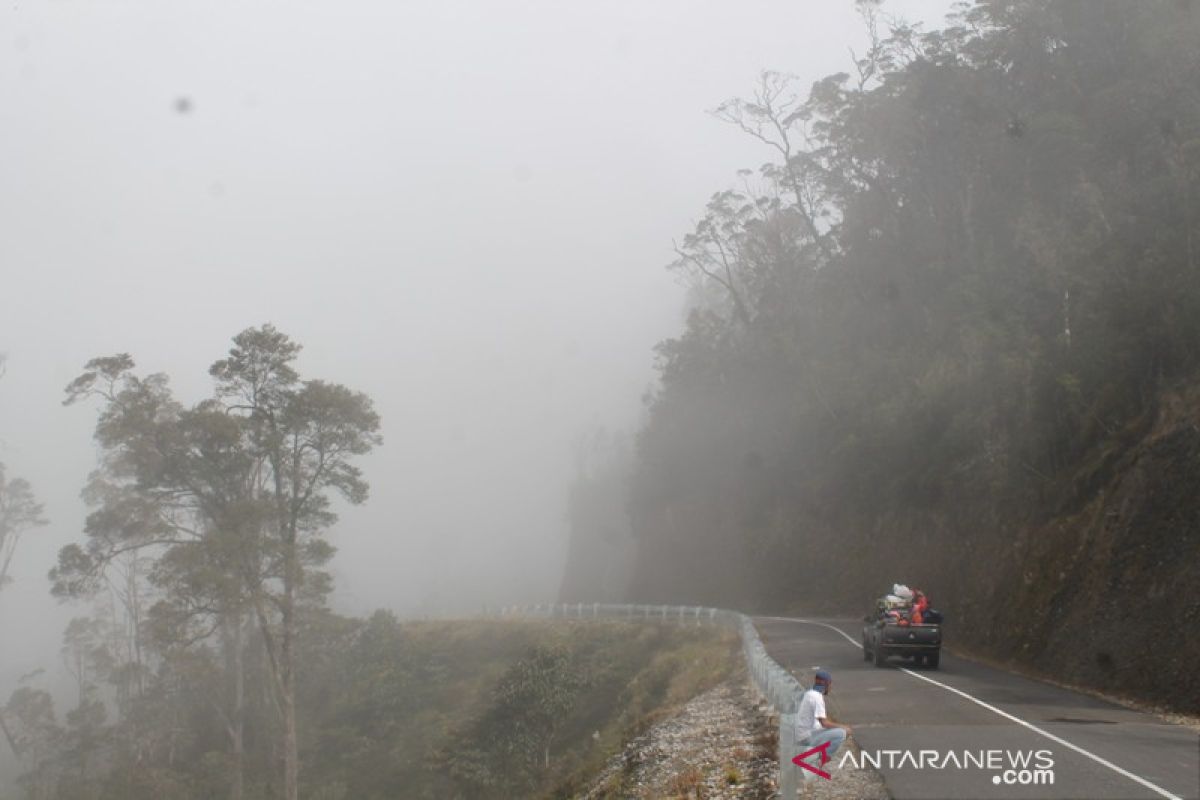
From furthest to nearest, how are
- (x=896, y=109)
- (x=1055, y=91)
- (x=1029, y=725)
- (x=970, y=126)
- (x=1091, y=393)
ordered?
(x=896, y=109) < (x=970, y=126) < (x=1055, y=91) < (x=1091, y=393) < (x=1029, y=725)

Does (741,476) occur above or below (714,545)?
above

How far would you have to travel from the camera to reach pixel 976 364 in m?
35.7

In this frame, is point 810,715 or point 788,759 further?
point 788,759

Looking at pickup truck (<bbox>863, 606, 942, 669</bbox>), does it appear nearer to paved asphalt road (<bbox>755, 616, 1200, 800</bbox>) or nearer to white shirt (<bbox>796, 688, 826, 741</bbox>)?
paved asphalt road (<bbox>755, 616, 1200, 800</bbox>)

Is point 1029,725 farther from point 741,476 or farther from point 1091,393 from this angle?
point 741,476

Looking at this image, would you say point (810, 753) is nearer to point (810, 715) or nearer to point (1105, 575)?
point (810, 715)

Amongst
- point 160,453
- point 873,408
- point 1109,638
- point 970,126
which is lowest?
point 1109,638

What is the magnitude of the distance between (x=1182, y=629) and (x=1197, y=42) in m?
24.3

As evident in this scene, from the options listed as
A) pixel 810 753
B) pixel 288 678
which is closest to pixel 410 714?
pixel 288 678

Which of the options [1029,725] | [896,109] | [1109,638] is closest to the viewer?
[1029,725]

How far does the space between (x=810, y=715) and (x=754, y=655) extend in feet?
39.6

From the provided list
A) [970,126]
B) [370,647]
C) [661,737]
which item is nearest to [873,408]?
[970,126]

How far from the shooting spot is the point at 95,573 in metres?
35.9

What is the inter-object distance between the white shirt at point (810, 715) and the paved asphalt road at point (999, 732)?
129 cm
